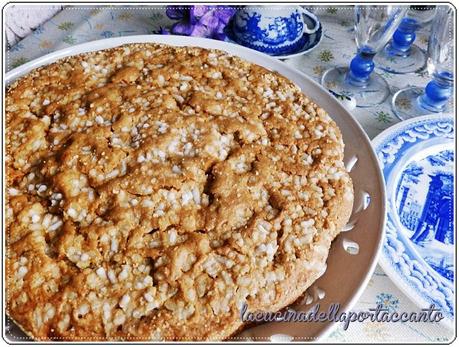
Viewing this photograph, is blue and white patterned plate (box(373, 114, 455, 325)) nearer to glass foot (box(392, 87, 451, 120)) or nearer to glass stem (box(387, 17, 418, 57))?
glass foot (box(392, 87, 451, 120))

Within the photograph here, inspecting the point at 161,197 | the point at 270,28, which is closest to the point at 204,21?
the point at 270,28

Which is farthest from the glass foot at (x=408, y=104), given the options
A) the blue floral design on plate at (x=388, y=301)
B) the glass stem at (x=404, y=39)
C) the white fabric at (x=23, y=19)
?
the white fabric at (x=23, y=19)

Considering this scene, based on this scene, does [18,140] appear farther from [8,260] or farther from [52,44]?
[52,44]

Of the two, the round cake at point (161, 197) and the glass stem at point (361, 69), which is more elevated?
the round cake at point (161, 197)

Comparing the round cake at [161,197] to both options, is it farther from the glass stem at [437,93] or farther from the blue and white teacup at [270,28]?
the glass stem at [437,93]

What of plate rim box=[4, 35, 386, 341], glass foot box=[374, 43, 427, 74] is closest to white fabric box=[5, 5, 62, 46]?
plate rim box=[4, 35, 386, 341]

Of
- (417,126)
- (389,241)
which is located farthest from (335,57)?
(389,241)
